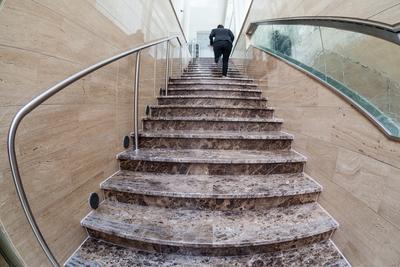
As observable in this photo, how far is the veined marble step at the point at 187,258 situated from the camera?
1006 mm

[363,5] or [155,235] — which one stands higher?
[363,5]

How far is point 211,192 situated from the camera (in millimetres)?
1296

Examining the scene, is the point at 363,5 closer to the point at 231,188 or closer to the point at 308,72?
the point at 308,72

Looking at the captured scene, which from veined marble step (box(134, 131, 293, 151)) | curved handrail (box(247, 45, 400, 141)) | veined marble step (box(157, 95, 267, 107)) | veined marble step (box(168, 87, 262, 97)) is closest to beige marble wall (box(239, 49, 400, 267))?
curved handrail (box(247, 45, 400, 141))

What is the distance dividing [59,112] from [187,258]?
98 centimetres

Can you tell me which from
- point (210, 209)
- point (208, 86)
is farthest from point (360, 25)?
point (208, 86)

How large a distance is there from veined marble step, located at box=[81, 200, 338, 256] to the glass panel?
667 mm

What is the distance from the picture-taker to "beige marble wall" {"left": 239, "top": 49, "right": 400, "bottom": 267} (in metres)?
0.92

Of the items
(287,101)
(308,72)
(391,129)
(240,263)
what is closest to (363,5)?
(308,72)

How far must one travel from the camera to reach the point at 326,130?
1.41 meters

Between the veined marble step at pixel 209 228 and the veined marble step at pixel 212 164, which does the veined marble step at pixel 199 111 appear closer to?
the veined marble step at pixel 212 164

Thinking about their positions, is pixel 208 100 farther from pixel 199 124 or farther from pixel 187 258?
pixel 187 258

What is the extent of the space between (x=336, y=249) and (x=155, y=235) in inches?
40.0

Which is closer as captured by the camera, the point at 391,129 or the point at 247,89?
the point at 391,129
